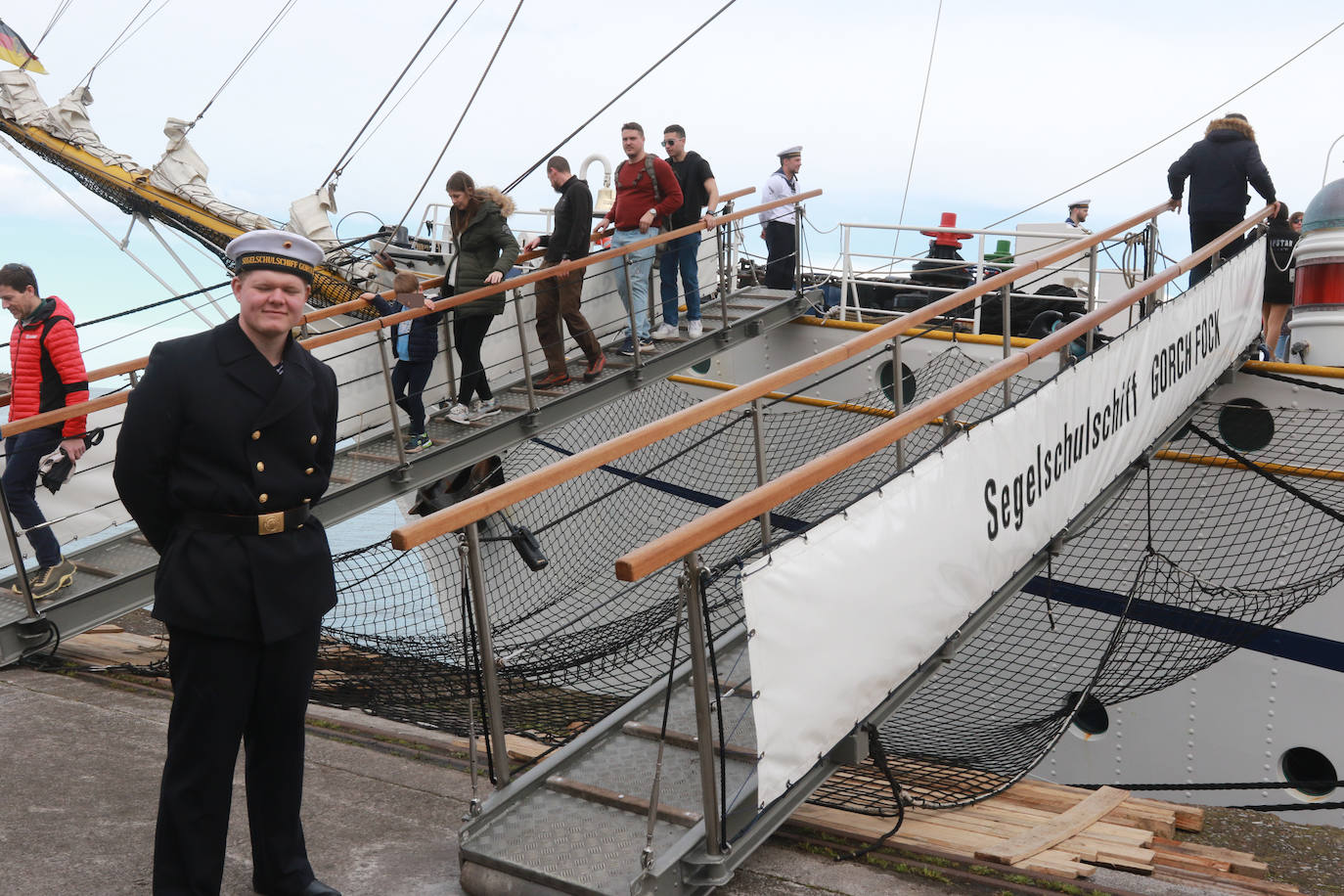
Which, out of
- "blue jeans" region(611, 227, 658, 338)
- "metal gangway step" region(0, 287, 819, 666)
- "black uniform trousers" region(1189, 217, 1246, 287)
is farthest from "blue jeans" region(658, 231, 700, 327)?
"black uniform trousers" region(1189, 217, 1246, 287)

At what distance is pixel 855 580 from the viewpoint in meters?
3.18

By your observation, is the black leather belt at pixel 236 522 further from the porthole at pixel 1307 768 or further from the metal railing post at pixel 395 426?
the porthole at pixel 1307 768

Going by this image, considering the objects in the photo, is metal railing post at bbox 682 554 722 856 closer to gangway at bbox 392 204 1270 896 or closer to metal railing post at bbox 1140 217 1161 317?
gangway at bbox 392 204 1270 896

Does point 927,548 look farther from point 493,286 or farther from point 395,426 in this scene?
point 493,286

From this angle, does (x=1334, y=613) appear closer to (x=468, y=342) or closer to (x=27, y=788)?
(x=468, y=342)

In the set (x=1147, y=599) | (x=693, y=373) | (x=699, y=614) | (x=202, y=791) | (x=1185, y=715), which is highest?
(x=699, y=614)

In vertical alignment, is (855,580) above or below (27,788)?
above

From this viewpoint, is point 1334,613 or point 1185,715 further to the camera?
point 1185,715

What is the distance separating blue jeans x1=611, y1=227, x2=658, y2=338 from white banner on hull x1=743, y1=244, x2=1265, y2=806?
11.1 ft

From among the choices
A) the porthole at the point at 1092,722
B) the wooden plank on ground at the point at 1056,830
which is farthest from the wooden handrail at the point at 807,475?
the porthole at the point at 1092,722

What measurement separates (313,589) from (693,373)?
273 inches

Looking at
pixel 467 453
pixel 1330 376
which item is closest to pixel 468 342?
pixel 467 453

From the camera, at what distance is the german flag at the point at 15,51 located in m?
13.4

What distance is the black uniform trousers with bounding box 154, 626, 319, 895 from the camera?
2676 millimetres
